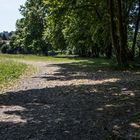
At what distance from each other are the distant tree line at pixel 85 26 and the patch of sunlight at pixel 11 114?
65.6ft

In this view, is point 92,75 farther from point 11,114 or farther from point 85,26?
point 85,26

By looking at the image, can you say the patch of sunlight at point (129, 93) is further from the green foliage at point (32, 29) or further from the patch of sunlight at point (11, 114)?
the green foliage at point (32, 29)

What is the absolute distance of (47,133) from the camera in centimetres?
1070

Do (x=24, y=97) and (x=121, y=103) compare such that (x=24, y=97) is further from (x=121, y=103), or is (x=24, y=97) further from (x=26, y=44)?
(x=26, y=44)

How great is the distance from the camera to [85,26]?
60.7m

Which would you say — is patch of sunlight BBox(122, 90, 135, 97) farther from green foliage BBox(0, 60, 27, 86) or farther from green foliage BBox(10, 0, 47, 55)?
green foliage BBox(10, 0, 47, 55)

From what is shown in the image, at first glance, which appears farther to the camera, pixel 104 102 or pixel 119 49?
pixel 119 49

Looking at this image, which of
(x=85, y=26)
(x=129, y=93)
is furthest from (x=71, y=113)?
(x=85, y=26)

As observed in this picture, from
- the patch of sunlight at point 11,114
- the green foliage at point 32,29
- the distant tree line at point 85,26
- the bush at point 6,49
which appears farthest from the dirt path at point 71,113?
the bush at point 6,49

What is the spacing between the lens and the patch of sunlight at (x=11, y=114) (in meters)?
12.4

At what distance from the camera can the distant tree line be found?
113 ft

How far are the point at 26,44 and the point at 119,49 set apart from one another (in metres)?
62.5

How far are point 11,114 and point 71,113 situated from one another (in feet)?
5.99

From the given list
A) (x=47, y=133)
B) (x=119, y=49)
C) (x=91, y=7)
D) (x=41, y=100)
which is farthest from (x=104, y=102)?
(x=91, y=7)
